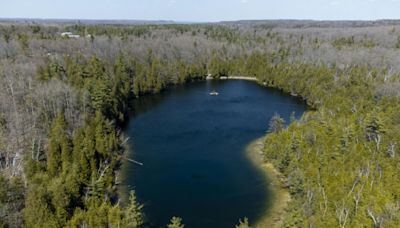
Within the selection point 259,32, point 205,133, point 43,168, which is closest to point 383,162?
point 205,133

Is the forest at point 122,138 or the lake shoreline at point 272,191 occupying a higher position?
the forest at point 122,138

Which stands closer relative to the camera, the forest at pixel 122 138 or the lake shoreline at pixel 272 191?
the forest at pixel 122 138

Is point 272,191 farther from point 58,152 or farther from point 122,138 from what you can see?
point 122,138

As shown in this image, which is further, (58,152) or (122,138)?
(122,138)

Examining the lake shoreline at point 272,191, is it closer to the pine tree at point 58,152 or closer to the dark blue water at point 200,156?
the dark blue water at point 200,156

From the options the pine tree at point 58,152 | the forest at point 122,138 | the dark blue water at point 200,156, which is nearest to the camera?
the forest at point 122,138

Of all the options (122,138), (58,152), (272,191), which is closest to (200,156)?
(122,138)

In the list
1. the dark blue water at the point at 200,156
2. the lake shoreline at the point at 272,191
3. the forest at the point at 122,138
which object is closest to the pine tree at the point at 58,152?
the forest at the point at 122,138
